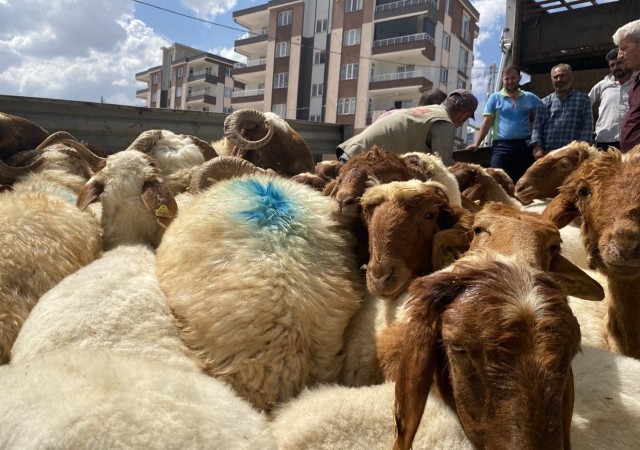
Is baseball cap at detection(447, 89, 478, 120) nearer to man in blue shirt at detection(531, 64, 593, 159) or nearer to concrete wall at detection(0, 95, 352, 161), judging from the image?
man in blue shirt at detection(531, 64, 593, 159)

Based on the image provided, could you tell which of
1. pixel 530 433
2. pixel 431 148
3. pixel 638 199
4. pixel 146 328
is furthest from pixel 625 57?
pixel 146 328

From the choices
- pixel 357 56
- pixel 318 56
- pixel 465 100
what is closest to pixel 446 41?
pixel 357 56

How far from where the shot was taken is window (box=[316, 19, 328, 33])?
45125 mm

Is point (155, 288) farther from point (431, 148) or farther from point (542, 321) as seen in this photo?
point (431, 148)

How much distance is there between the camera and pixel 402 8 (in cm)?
4241

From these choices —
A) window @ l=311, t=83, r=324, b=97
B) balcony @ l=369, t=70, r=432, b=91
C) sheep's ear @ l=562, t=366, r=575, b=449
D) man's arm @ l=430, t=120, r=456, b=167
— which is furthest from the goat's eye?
window @ l=311, t=83, r=324, b=97

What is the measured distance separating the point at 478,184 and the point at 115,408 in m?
4.53

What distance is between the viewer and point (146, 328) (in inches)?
99.6

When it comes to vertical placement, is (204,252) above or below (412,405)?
above

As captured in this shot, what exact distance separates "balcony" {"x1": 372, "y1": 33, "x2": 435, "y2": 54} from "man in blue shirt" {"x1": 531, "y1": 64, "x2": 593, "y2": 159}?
36.3m

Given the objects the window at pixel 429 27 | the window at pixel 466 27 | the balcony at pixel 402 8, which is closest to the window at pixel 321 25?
the balcony at pixel 402 8

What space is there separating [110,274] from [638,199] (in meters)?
3.00

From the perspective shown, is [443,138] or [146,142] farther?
[443,138]

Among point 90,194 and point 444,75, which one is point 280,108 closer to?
point 444,75
